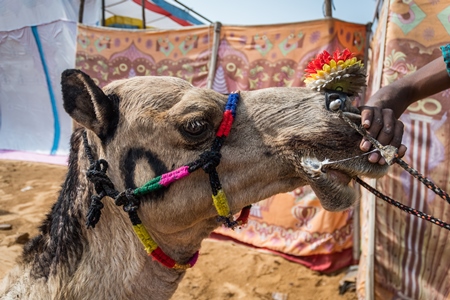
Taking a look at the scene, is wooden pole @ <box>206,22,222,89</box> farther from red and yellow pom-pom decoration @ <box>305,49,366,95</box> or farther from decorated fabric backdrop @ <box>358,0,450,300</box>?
red and yellow pom-pom decoration @ <box>305,49,366,95</box>

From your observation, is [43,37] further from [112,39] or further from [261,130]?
[261,130]

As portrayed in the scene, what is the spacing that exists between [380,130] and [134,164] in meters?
1.01

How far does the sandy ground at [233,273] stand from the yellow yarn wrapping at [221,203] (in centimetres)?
260

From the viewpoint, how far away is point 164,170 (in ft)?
5.17

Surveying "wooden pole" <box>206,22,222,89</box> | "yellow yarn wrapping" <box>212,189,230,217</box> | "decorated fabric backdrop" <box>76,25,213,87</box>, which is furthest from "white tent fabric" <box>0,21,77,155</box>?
"yellow yarn wrapping" <box>212,189,230,217</box>

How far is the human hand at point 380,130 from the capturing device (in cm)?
134

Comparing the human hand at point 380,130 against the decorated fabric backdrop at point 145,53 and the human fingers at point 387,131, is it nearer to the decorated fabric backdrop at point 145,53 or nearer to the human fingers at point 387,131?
the human fingers at point 387,131

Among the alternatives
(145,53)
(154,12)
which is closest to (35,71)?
(145,53)

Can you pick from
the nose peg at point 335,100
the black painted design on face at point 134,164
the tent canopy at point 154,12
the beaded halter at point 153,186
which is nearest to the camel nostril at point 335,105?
the nose peg at point 335,100

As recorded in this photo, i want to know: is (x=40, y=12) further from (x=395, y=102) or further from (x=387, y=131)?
(x=387, y=131)

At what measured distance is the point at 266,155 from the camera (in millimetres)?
1542

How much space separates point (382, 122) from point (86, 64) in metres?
6.96

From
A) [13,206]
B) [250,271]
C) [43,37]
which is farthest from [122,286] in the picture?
[43,37]

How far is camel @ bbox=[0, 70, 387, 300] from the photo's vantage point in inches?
57.5
